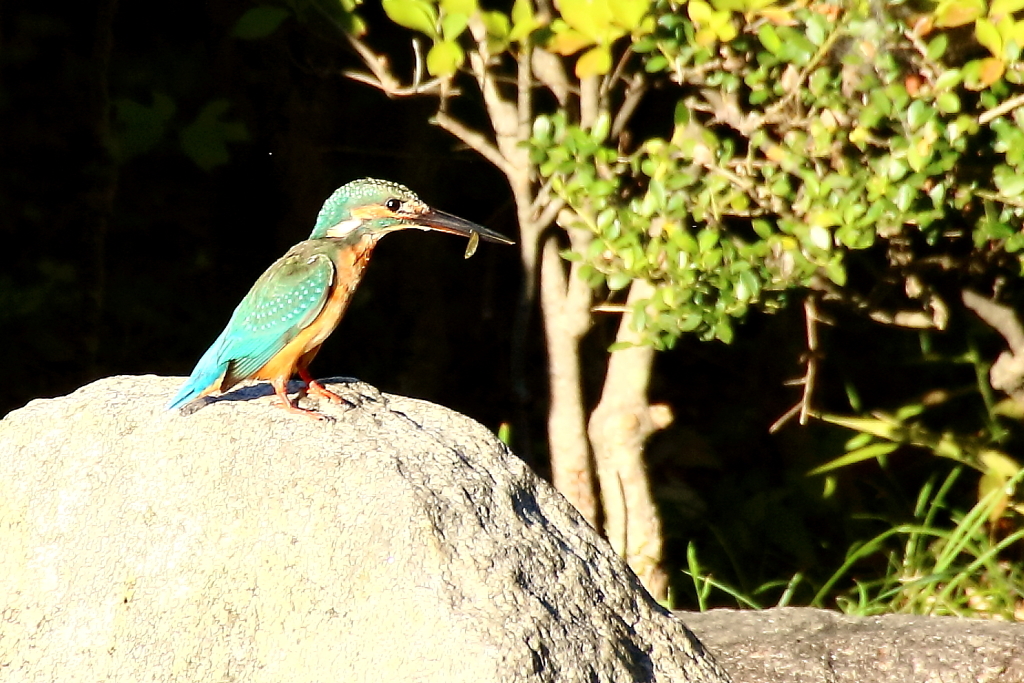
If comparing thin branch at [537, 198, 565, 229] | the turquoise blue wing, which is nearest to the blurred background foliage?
thin branch at [537, 198, 565, 229]

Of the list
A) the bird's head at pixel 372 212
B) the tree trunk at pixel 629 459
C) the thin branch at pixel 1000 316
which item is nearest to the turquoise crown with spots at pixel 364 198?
the bird's head at pixel 372 212

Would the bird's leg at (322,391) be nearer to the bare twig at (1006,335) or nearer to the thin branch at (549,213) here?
the thin branch at (549,213)

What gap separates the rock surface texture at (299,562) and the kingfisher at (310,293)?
0.34 metres

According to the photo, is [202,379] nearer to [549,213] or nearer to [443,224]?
[443,224]

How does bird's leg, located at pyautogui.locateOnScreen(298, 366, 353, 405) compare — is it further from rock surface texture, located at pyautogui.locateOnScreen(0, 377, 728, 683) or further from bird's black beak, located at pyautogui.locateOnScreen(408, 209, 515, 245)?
bird's black beak, located at pyautogui.locateOnScreen(408, 209, 515, 245)

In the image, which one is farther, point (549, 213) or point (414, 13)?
point (549, 213)

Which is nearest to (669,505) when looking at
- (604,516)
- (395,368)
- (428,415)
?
(604,516)

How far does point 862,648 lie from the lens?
404cm

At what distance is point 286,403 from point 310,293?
0.48 meters

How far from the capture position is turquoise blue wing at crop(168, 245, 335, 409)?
149 inches

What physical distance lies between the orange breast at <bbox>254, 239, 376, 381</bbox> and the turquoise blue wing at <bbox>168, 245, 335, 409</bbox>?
Result: 2cm

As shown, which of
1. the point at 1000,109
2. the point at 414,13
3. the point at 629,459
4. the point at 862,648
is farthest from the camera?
the point at 629,459

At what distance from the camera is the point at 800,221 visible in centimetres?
418

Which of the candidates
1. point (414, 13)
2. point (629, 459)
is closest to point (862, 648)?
point (629, 459)
